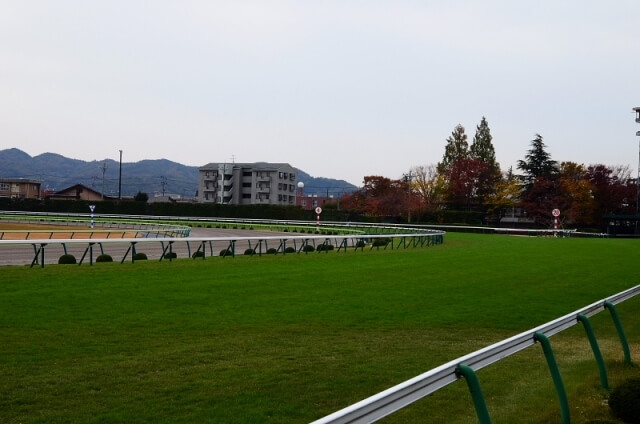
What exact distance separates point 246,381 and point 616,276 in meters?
15.0

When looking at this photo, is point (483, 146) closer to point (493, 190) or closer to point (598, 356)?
point (493, 190)

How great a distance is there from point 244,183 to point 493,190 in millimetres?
51616

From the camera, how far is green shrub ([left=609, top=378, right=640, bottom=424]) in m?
4.97

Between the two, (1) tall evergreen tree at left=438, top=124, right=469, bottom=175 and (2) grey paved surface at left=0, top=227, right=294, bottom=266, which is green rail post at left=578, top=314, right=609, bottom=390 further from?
(1) tall evergreen tree at left=438, top=124, right=469, bottom=175

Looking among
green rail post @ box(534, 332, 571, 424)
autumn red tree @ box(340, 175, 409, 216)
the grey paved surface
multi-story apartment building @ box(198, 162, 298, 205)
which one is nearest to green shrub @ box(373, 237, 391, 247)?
the grey paved surface

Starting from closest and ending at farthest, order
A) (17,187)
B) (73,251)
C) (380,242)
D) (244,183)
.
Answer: (73,251)
(380,242)
(244,183)
(17,187)

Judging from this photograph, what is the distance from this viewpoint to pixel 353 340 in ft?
28.9

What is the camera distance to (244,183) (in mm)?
118438

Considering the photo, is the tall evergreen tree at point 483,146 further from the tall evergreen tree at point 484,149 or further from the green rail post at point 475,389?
the green rail post at point 475,389

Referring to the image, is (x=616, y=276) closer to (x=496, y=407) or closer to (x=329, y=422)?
(x=496, y=407)

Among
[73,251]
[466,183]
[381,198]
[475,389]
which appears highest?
[466,183]

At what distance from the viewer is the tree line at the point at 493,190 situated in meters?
66.3

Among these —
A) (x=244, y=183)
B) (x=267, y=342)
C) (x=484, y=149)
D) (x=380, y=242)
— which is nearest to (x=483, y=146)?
(x=484, y=149)

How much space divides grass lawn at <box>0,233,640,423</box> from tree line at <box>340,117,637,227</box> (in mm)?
52189
